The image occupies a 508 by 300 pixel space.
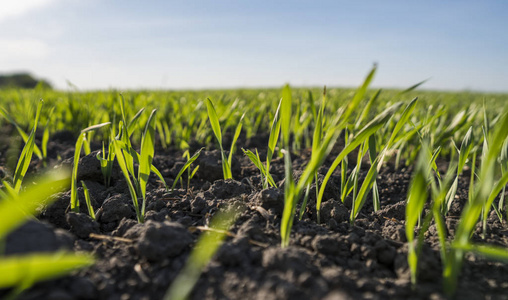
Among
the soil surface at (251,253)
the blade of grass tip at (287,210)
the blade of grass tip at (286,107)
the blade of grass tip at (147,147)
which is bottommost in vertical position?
the soil surface at (251,253)

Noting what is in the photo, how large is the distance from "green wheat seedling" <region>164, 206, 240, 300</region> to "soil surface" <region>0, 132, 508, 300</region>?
2 cm

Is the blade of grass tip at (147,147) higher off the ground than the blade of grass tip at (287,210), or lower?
higher

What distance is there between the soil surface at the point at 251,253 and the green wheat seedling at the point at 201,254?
0.06ft

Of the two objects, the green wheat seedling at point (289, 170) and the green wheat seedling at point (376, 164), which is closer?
the green wheat seedling at point (289, 170)

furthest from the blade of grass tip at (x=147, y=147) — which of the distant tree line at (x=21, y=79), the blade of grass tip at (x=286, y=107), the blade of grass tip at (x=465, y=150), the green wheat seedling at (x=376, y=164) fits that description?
the distant tree line at (x=21, y=79)

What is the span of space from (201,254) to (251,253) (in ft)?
0.77

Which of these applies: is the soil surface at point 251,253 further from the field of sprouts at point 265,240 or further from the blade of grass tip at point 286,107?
the blade of grass tip at point 286,107

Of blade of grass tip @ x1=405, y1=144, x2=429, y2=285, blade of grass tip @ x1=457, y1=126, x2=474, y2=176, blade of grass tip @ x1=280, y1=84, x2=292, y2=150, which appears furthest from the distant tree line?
blade of grass tip @ x1=405, y1=144, x2=429, y2=285

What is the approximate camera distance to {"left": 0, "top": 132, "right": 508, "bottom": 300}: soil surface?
73cm

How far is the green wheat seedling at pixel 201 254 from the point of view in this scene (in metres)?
0.62

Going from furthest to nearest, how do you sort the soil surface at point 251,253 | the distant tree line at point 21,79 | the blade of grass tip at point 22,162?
the distant tree line at point 21,79, the blade of grass tip at point 22,162, the soil surface at point 251,253

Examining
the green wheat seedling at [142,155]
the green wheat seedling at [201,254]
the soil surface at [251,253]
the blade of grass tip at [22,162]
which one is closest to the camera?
the green wheat seedling at [201,254]

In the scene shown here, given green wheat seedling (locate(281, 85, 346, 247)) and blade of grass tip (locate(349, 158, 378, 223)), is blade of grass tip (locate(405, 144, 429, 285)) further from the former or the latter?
blade of grass tip (locate(349, 158, 378, 223))

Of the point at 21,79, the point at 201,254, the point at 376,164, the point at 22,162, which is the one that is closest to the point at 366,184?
the point at 376,164
